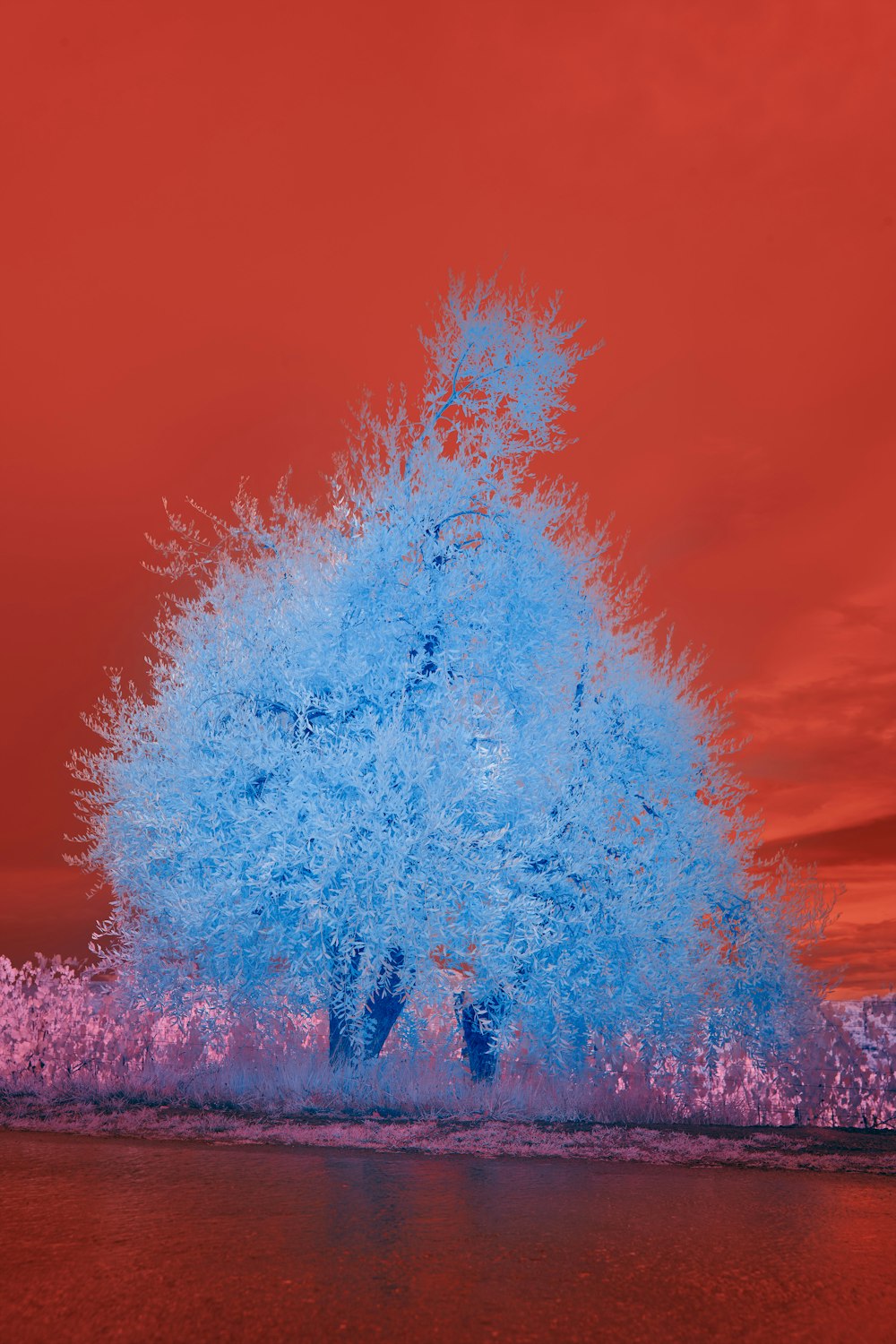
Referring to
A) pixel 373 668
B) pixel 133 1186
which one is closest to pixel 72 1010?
pixel 373 668

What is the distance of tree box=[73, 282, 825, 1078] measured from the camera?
1581 centimetres

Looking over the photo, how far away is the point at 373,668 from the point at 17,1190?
992 cm

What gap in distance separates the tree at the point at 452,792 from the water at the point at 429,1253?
4959 millimetres

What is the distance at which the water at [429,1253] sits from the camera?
597 cm

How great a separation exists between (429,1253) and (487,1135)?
20.0 feet

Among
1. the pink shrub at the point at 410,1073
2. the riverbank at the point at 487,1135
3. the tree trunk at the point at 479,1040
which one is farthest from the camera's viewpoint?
the tree trunk at the point at 479,1040

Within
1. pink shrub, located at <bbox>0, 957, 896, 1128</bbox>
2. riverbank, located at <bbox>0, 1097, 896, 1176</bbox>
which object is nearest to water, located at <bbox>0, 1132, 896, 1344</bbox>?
riverbank, located at <bbox>0, 1097, 896, 1176</bbox>

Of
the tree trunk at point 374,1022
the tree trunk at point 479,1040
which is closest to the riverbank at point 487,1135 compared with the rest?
the tree trunk at point 374,1022

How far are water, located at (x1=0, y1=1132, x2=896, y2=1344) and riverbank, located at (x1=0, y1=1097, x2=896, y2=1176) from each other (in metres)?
1.11

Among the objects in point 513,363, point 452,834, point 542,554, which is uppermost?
point 513,363

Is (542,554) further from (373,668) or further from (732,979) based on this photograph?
(732,979)

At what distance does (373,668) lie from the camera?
58.6ft

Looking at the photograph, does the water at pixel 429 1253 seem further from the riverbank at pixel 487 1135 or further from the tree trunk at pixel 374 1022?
the tree trunk at pixel 374 1022

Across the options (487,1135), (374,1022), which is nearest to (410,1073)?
(374,1022)
